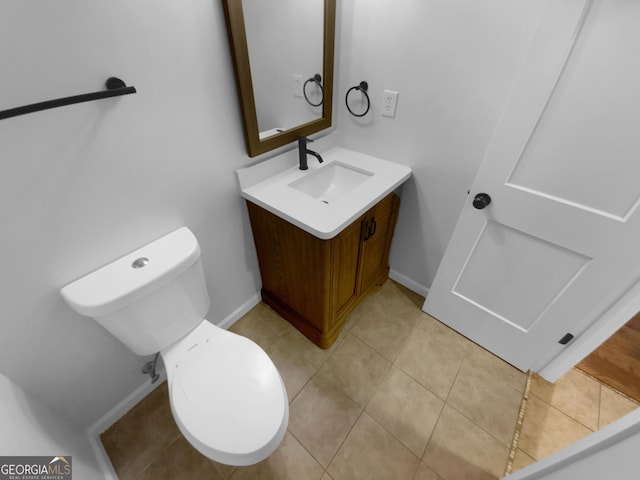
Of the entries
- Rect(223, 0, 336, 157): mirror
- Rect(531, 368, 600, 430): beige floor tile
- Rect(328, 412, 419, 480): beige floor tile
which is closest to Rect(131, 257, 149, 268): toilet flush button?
Rect(223, 0, 336, 157): mirror

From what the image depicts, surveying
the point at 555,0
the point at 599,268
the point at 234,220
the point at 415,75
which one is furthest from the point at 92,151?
the point at 599,268

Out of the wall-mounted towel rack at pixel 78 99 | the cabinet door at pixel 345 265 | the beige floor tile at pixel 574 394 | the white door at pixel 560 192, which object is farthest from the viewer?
the beige floor tile at pixel 574 394

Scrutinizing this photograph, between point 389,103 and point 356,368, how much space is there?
134cm

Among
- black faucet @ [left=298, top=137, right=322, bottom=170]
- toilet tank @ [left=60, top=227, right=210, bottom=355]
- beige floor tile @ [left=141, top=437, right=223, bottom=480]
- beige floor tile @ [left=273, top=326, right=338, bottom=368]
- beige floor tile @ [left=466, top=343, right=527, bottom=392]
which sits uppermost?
black faucet @ [left=298, top=137, right=322, bottom=170]

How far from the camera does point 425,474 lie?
1.09 metres

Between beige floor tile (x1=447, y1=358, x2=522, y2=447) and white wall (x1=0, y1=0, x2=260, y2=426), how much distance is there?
1446mm

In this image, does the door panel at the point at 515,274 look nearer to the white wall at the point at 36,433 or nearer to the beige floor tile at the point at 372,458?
the beige floor tile at the point at 372,458

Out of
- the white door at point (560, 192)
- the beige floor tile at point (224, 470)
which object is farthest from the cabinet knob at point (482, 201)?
the beige floor tile at point (224, 470)

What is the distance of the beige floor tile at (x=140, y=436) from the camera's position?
1116 mm

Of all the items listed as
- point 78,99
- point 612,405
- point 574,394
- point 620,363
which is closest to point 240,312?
point 78,99

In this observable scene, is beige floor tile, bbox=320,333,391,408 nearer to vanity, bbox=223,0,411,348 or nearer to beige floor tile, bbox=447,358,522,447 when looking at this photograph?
vanity, bbox=223,0,411,348

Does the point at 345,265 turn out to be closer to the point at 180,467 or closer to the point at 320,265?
the point at 320,265

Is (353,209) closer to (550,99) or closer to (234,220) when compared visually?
(234,220)

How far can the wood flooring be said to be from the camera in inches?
53.9
